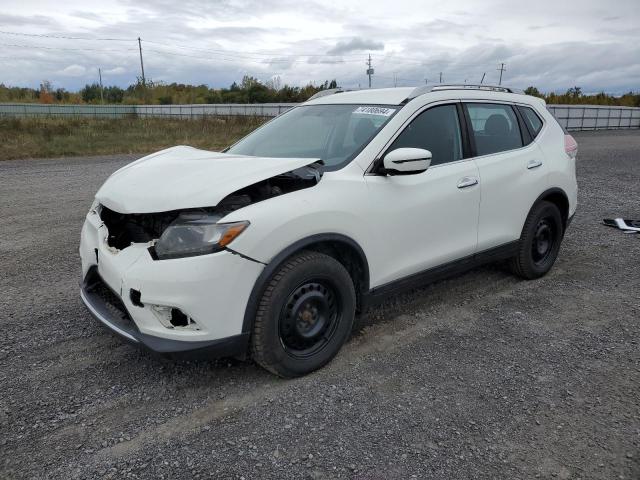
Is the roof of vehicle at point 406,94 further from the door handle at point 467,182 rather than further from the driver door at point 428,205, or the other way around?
the door handle at point 467,182

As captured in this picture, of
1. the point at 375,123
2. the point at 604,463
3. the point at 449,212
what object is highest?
the point at 375,123

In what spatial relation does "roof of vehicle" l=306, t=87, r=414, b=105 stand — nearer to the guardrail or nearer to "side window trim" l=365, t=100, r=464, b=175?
"side window trim" l=365, t=100, r=464, b=175

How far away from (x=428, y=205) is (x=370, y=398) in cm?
140

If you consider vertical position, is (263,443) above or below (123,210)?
below

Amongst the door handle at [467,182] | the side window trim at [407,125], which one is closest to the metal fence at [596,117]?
the side window trim at [407,125]

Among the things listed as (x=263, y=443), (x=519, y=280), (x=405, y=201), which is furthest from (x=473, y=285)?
(x=263, y=443)

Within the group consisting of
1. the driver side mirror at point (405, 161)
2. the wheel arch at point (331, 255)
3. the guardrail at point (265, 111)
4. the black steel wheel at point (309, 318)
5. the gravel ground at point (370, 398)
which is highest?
the guardrail at point (265, 111)

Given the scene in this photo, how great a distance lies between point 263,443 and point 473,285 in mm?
2817

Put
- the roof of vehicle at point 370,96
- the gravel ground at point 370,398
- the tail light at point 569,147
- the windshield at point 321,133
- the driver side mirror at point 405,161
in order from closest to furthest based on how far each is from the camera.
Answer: the gravel ground at point 370,398
the driver side mirror at point 405,161
the windshield at point 321,133
the roof of vehicle at point 370,96
the tail light at point 569,147

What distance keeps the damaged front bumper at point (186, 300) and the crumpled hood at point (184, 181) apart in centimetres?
28

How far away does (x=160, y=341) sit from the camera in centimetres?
268

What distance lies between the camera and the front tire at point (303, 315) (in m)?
2.81

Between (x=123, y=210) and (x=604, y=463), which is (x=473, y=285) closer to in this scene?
(x=604, y=463)

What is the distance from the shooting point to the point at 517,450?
8.13ft
